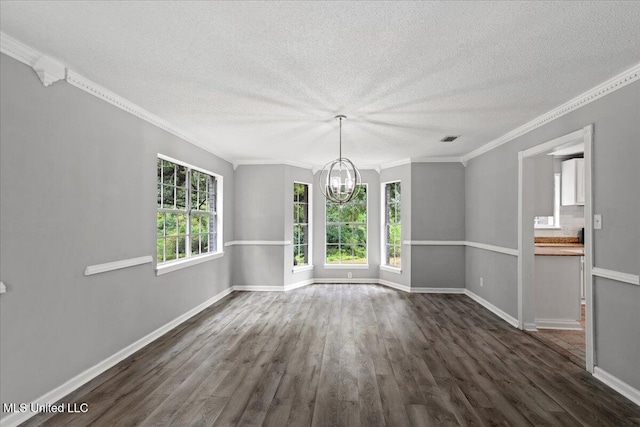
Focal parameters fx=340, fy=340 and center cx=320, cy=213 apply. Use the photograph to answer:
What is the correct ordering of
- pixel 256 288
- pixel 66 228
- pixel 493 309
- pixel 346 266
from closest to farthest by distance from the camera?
pixel 66 228
pixel 493 309
pixel 256 288
pixel 346 266

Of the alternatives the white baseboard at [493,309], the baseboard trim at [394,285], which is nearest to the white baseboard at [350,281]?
the baseboard trim at [394,285]

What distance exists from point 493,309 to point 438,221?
6.11 feet

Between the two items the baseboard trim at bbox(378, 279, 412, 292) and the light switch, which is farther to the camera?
the baseboard trim at bbox(378, 279, 412, 292)

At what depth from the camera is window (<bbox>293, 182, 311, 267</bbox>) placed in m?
6.93

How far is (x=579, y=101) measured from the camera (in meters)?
3.18

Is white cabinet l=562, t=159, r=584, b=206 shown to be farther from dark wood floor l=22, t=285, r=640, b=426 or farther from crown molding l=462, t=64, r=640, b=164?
dark wood floor l=22, t=285, r=640, b=426

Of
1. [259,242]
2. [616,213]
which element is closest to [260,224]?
[259,242]

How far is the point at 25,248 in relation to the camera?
7.52 ft

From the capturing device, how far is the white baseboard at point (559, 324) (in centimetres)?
424

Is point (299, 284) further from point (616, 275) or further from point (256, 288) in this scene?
point (616, 275)

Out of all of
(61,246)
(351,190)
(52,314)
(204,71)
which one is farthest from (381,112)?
(52,314)

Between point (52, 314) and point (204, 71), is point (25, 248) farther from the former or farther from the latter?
point (204, 71)

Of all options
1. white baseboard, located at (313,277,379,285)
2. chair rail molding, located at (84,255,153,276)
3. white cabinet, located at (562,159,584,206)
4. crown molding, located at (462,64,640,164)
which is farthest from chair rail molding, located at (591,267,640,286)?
white baseboard, located at (313,277,379,285)

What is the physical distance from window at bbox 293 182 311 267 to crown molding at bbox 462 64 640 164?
366cm
